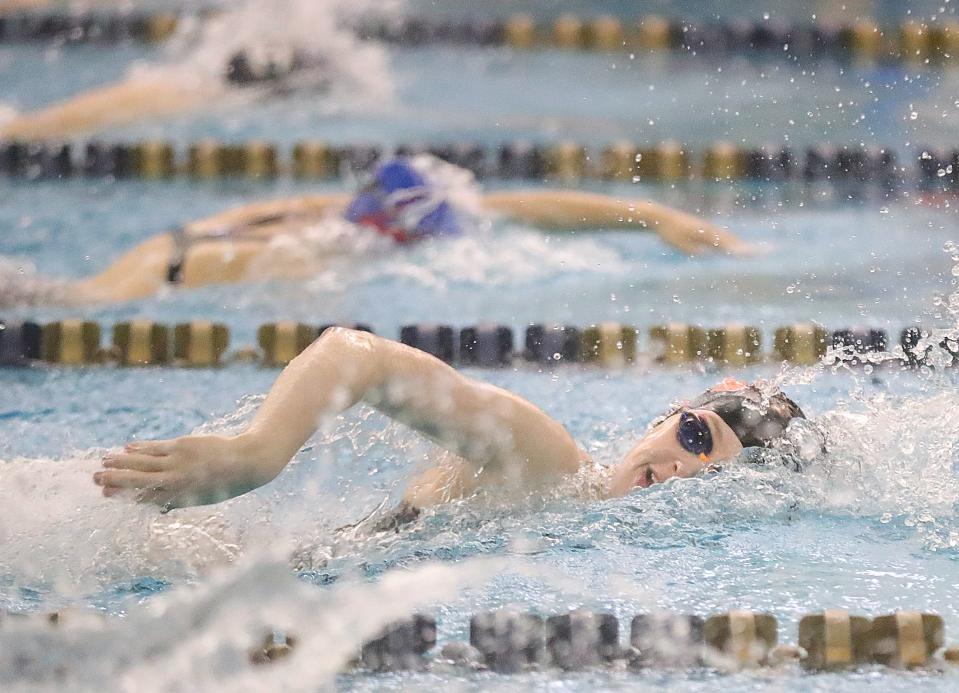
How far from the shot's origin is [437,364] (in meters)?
2.00

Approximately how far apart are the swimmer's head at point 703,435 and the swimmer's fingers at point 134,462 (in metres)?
0.88

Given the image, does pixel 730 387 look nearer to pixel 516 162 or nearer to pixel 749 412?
pixel 749 412

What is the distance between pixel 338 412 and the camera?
186 cm

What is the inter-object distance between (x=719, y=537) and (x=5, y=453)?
5.34ft

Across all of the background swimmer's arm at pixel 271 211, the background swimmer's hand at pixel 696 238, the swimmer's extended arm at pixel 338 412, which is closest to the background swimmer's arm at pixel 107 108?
the background swimmer's arm at pixel 271 211

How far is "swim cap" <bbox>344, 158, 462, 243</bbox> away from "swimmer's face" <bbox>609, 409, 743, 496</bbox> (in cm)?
207

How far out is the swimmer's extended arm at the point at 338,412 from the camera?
1707mm

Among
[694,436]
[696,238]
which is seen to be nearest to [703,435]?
[694,436]

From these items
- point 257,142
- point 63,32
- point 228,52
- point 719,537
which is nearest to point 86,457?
point 719,537

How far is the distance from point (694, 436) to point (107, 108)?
3.52 m

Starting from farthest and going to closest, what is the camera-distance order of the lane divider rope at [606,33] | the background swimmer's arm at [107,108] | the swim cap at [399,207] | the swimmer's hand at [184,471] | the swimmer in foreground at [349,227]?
the lane divider rope at [606,33], the background swimmer's arm at [107,108], the swim cap at [399,207], the swimmer in foreground at [349,227], the swimmer's hand at [184,471]

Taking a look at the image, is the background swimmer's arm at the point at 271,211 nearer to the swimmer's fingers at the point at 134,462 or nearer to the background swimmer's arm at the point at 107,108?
the background swimmer's arm at the point at 107,108

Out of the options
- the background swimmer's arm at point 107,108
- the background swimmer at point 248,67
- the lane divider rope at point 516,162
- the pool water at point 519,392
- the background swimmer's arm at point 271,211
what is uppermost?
the background swimmer at point 248,67

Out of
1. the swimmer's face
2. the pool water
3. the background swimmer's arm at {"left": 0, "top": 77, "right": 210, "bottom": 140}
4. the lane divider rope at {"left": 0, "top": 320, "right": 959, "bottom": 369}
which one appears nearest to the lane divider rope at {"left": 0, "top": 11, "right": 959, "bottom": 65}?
the pool water
